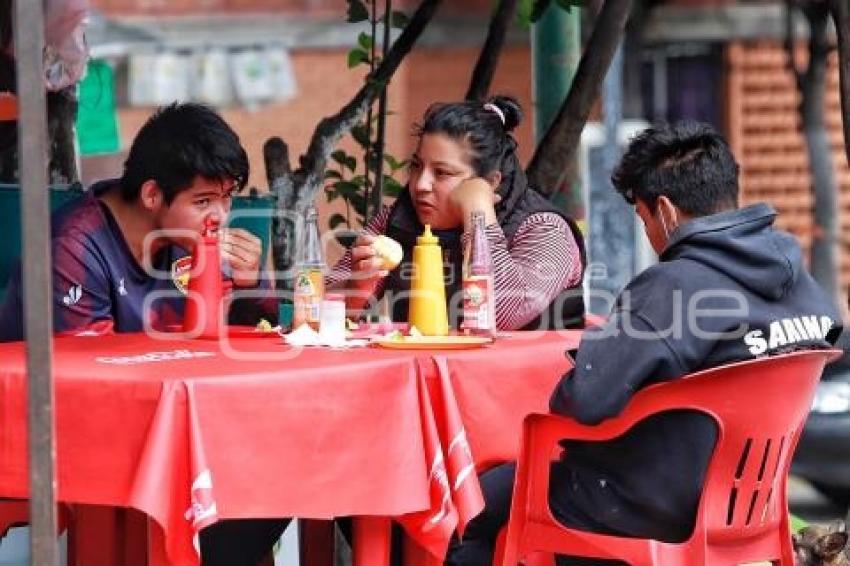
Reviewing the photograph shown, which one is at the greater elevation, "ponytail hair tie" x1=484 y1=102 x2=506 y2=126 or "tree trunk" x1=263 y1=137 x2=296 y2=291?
"ponytail hair tie" x1=484 y1=102 x2=506 y2=126

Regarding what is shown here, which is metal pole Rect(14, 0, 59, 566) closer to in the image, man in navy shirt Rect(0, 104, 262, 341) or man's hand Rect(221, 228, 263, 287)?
man in navy shirt Rect(0, 104, 262, 341)

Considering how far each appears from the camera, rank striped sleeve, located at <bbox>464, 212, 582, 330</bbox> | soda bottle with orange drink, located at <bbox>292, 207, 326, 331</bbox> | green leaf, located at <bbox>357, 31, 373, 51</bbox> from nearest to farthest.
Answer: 1. soda bottle with orange drink, located at <bbox>292, 207, 326, 331</bbox>
2. striped sleeve, located at <bbox>464, 212, 582, 330</bbox>
3. green leaf, located at <bbox>357, 31, 373, 51</bbox>

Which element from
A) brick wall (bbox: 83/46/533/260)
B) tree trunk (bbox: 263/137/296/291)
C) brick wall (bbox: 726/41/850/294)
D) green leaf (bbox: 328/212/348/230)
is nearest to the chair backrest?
tree trunk (bbox: 263/137/296/291)

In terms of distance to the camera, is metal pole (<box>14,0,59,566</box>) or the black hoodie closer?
metal pole (<box>14,0,59,566</box>)

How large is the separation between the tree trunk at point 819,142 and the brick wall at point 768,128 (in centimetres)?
175

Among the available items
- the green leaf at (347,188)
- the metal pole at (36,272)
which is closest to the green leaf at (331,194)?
the green leaf at (347,188)

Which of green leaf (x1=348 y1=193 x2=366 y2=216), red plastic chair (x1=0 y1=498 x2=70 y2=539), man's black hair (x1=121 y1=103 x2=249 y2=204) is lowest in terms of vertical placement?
red plastic chair (x1=0 y1=498 x2=70 y2=539)

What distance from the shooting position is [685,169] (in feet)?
12.4

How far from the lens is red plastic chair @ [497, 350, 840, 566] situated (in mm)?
3504

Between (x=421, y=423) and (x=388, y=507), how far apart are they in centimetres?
20

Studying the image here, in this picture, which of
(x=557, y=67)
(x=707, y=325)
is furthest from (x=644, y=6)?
(x=707, y=325)

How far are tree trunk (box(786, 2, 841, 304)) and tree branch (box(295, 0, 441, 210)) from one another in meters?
2.49

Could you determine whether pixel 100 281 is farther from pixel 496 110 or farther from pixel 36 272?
pixel 36 272

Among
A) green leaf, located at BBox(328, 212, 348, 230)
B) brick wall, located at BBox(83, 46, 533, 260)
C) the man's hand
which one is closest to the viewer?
the man's hand
